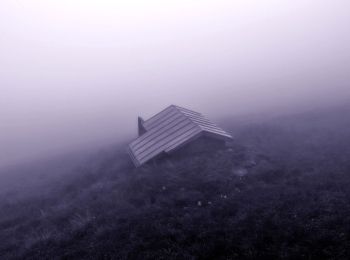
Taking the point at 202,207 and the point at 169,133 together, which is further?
the point at 169,133

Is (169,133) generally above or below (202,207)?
above

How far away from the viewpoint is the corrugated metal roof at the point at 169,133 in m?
17.0

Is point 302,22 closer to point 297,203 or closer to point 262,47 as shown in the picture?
point 262,47

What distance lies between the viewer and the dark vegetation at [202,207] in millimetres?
8883

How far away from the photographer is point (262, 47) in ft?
226

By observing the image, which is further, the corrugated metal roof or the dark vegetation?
the corrugated metal roof

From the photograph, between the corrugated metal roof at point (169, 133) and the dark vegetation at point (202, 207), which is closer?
the dark vegetation at point (202, 207)

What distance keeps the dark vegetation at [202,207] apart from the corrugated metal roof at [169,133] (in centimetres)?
80

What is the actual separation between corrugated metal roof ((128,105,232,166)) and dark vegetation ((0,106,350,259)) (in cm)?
80

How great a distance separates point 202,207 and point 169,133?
289 inches

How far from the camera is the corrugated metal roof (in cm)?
1695

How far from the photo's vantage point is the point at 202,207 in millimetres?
Result: 11539

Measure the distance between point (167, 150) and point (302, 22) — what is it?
73.3m

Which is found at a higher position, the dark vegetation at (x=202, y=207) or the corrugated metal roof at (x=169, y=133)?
the corrugated metal roof at (x=169, y=133)
